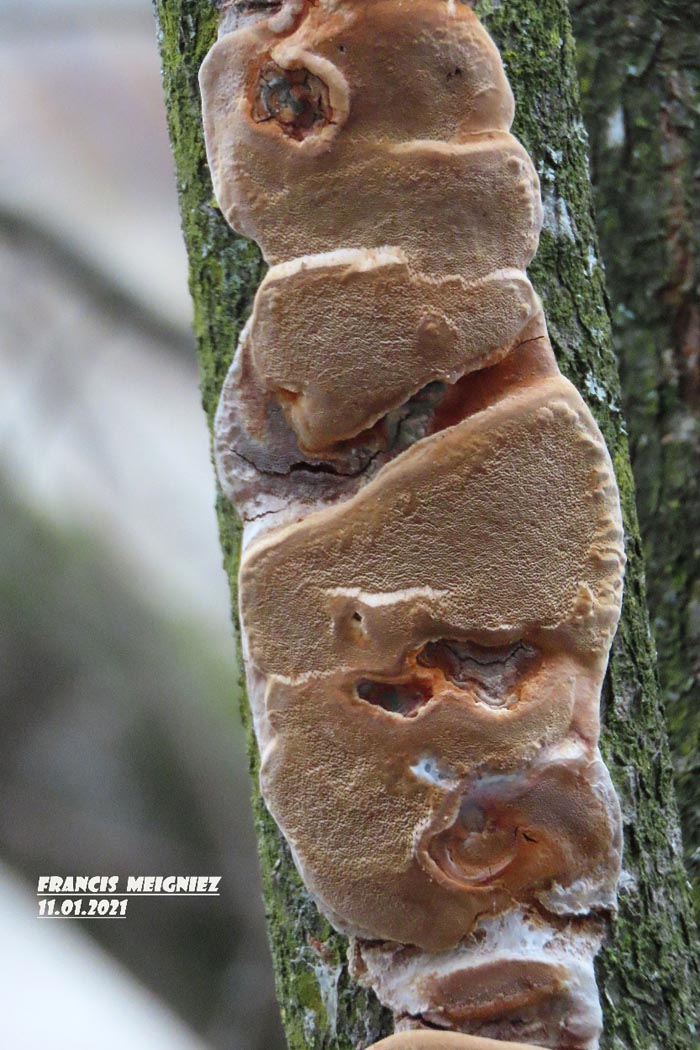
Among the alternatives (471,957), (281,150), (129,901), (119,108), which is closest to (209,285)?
(281,150)

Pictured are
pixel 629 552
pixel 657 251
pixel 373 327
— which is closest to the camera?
pixel 373 327

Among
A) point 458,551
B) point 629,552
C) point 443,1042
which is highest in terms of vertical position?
point 458,551

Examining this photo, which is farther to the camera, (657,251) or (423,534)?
(657,251)

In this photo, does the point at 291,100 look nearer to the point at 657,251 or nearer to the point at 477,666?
the point at 477,666

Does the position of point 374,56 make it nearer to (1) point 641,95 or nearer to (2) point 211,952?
(1) point 641,95

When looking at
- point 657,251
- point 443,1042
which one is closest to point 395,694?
point 443,1042

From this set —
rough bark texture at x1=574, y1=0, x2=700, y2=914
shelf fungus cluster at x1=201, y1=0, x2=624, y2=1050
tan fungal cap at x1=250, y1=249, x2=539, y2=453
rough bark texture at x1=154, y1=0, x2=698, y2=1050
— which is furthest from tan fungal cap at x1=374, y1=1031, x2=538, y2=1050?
rough bark texture at x1=574, y1=0, x2=700, y2=914

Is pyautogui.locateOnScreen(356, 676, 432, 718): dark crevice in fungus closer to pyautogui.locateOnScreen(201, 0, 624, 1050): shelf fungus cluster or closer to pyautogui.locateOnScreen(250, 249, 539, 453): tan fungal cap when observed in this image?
pyautogui.locateOnScreen(201, 0, 624, 1050): shelf fungus cluster

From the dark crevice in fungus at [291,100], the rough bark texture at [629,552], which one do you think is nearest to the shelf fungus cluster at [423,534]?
the dark crevice in fungus at [291,100]
